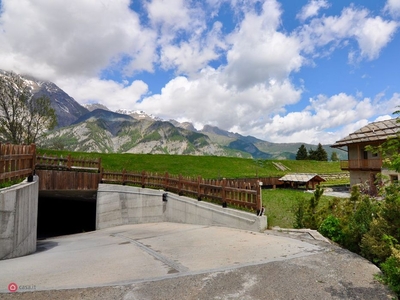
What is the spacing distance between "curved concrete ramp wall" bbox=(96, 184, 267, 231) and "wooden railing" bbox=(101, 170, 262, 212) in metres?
0.35

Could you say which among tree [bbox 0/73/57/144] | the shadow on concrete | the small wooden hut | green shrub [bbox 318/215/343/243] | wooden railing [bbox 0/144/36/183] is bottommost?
the shadow on concrete

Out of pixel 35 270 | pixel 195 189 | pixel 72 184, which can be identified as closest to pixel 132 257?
pixel 35 270

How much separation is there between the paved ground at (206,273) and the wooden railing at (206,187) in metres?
2.17

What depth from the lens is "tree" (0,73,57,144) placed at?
33500 mm

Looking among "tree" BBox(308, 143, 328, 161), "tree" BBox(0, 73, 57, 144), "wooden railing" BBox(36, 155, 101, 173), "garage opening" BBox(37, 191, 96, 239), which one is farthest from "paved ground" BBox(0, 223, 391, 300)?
"tree" BBox(308, 143, 328, 161)

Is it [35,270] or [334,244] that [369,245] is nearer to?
[334,244]

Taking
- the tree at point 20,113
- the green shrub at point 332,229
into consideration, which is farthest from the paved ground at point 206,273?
the tree at point 20,113

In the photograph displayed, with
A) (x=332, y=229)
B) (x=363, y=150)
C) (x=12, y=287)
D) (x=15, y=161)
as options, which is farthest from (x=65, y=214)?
(x=363, y=150)

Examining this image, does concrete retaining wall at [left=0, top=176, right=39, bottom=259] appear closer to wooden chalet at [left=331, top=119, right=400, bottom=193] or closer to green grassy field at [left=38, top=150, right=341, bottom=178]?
green grassy field at [left=38, top=150, right=341, bottom=178]

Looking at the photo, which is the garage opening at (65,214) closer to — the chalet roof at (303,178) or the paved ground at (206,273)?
the paved ground at (206,273)

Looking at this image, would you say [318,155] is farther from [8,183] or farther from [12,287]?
[12,287]

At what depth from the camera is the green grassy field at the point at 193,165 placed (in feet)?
113

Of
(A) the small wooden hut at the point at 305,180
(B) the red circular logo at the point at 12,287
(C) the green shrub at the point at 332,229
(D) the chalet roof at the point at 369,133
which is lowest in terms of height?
(B) the red circular logo at the point at 12,287

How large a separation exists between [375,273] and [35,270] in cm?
698
